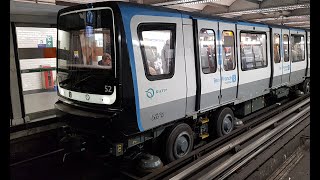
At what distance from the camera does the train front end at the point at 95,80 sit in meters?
3.78

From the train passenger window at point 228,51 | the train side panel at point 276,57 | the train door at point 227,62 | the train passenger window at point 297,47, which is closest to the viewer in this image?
the train door at point 227,62

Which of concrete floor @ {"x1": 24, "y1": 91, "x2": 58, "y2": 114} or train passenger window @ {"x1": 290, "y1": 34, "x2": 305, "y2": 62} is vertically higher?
train passenger window @ {"x1": 290, "y1": 34, "x2": 305, "y2": 62}

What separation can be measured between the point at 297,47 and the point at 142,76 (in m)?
8.09

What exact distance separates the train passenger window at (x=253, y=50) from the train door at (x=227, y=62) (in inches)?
17.4

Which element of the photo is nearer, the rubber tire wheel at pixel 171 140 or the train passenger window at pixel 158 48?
the train passenger window at pixel 158 48

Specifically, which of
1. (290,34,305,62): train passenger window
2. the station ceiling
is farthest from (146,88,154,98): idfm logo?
(290,34,305,62): train passenger window

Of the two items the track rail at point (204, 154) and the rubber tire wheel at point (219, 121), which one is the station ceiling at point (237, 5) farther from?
the track rail at point (204, 154)

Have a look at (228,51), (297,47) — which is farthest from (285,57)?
(228,51)

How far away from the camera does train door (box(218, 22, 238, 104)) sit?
19.0ft

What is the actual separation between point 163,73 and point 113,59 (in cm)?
98

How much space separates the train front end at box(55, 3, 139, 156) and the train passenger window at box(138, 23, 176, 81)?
1.44 feet

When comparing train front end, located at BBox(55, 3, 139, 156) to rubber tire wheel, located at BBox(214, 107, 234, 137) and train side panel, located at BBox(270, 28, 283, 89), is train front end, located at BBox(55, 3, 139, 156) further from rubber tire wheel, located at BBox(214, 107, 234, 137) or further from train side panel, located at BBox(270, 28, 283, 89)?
train side panel, located at BBox(270, 28, 283, 89)

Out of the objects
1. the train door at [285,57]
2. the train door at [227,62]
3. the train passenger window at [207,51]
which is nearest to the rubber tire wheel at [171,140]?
the train passenger window at [207,51]
